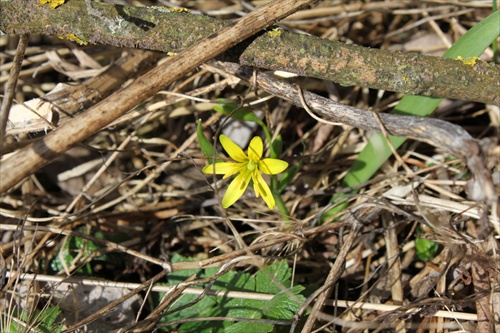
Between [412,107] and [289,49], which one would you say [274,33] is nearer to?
[289,49]

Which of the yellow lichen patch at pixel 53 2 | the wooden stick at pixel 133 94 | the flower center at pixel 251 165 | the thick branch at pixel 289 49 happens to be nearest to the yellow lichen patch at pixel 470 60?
the thick branch at pixel 289 49

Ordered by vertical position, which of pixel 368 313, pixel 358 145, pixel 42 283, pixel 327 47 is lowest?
pixel 368 313

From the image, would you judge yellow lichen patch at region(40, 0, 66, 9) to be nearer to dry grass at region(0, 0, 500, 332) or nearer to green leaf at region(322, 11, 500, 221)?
dry grass at region(0, 0, 500, 332)

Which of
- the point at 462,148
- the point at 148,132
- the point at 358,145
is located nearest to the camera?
the point at 462,148

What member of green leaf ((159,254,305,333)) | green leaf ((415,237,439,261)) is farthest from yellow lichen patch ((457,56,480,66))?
green leaf ((159,254,305,333))

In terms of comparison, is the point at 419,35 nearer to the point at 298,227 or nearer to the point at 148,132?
the point at 298,227

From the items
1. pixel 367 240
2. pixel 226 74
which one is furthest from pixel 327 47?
pixel 367 240

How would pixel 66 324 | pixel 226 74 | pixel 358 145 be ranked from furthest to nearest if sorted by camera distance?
pixel 358 145
pixel 226 74
pixel 66 324
